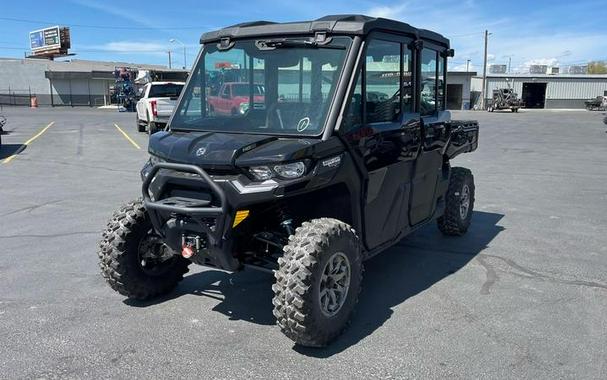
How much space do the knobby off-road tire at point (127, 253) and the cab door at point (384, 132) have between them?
1878mm

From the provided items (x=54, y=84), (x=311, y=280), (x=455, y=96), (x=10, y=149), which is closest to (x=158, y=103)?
(x=10, y=149)

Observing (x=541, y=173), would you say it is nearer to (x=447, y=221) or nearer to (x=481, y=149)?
(x=481, y=149)

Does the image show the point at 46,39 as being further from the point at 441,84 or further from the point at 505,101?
the point at 441,84

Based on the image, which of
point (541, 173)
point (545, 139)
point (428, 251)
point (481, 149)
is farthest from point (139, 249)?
point (545, 139)

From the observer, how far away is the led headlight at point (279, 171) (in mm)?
3652

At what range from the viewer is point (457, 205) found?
21.6 ft

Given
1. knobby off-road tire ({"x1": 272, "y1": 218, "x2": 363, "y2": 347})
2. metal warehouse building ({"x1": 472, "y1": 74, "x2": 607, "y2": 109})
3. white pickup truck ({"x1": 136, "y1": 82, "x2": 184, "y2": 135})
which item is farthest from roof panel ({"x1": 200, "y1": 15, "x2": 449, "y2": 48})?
metal warehouse building ({"x1": 472, "y1": 74, "x2": 607, "y2": 109})

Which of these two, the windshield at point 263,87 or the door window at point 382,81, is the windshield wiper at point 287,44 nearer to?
the windshield at point 263,87

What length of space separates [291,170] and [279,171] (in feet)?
0.28

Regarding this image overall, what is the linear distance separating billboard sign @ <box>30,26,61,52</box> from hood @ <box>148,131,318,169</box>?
88970mm

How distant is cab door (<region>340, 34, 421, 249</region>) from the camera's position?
4.28 meters

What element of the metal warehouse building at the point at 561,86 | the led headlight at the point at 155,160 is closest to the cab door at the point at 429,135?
the led headlight at the point at 155,160

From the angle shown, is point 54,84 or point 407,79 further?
point 54,84

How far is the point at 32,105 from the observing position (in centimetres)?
5612
